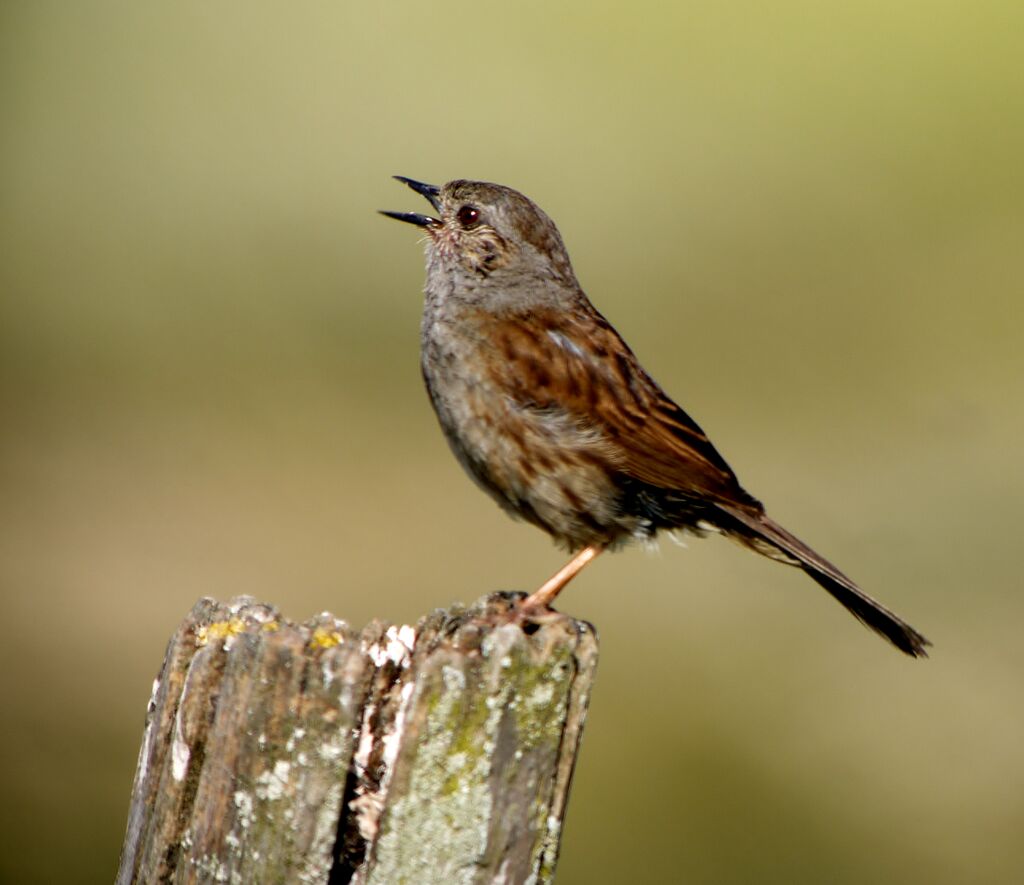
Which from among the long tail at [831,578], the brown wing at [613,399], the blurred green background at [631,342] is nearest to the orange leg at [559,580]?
the brown wing at [613,399]

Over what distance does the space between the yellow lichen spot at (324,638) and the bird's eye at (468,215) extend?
9.70 feet

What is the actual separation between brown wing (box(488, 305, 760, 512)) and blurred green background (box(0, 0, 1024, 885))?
299cm

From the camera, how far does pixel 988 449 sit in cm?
1198

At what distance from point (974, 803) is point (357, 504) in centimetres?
456

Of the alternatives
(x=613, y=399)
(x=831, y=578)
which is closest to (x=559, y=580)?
(x=613, y=399)

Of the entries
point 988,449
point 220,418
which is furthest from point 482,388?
point 988,449

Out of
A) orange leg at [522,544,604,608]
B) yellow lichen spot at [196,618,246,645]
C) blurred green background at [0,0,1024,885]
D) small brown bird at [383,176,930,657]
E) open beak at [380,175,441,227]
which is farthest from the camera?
blurred green background at [0,0,1024,885]

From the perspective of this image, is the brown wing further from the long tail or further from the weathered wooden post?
the weathered wooden post

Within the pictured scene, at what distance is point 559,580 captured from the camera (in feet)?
16.8

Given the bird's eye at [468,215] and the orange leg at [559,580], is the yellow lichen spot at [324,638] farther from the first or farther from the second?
the bird's eye at [468,215]

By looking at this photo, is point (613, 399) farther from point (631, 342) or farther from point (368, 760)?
point (631, 342)

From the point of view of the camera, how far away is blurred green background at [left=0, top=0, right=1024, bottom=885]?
339 inches

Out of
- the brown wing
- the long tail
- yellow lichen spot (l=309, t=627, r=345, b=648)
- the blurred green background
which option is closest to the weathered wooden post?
yellow lichen spot (l=309, t=627, r=345, b=648)

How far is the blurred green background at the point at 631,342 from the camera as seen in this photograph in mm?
8609
